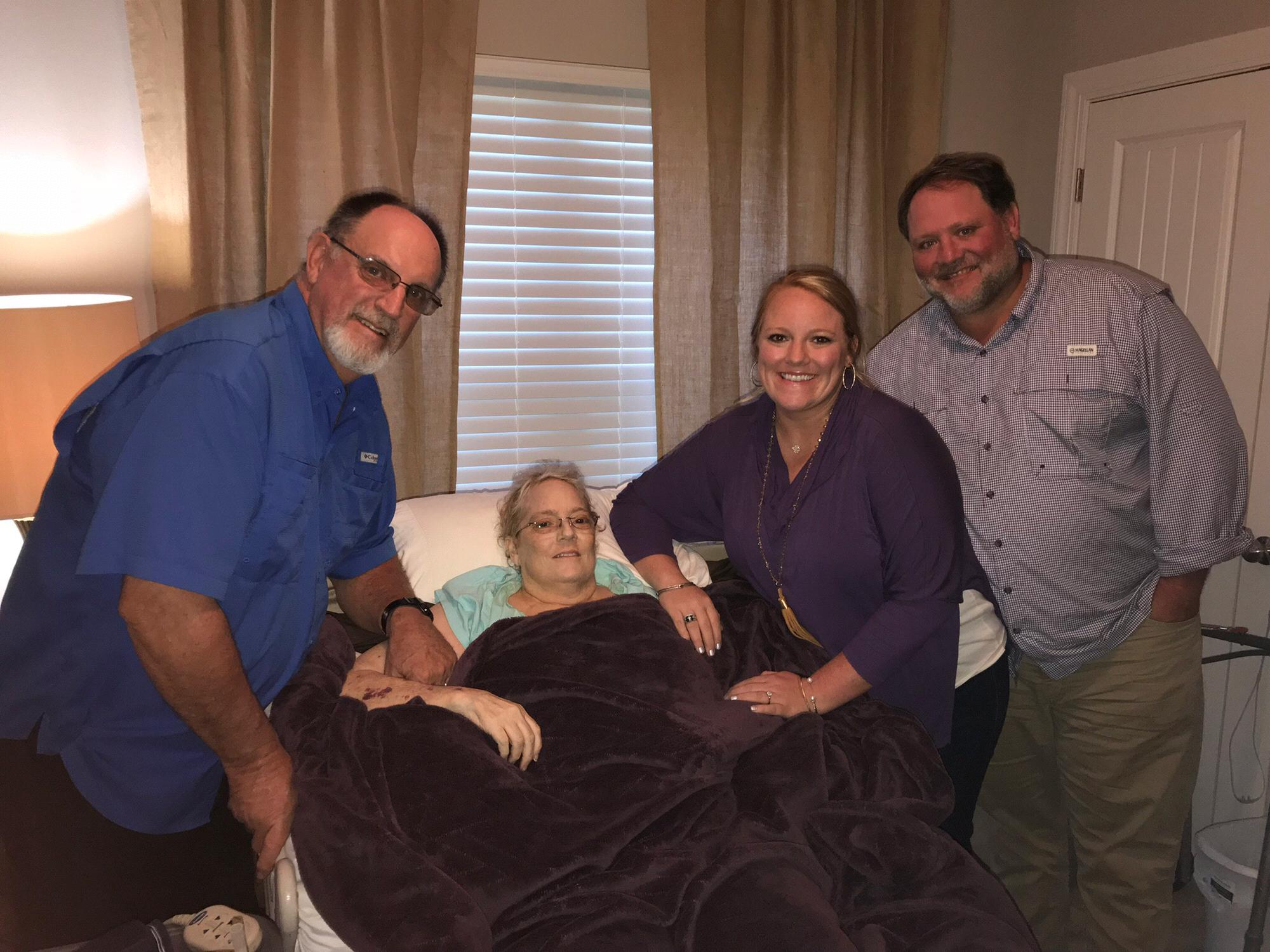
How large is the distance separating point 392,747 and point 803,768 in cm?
72

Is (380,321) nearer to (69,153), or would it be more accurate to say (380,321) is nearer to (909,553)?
(909,553)

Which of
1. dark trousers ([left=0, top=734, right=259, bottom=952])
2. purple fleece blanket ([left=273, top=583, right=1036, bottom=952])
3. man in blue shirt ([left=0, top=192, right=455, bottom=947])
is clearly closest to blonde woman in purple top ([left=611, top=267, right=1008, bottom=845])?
purple fleece blanket ([left=273, top=583, right=1036, bottom=952])

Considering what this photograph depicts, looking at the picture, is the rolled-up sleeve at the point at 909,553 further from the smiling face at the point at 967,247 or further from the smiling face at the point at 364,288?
the smiling face at the point at 364,288

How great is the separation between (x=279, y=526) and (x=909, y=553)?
1152mm

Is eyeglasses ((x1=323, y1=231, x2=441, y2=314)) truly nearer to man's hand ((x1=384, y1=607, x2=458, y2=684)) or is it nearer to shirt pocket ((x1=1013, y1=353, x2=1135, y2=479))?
man's hand ((x1=384, y1=607, x2=458, y2=684))

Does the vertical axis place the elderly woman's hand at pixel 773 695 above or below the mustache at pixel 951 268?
below

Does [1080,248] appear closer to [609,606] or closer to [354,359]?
[609,606]

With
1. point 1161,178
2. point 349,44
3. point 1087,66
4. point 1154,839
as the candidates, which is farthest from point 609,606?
point 1087,66

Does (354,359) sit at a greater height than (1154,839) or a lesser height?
greater

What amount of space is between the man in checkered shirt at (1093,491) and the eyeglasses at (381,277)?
1.13 m

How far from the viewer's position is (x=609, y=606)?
6.58ft

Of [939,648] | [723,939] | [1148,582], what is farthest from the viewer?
[1148,582]

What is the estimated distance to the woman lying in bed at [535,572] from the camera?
2.10 meters

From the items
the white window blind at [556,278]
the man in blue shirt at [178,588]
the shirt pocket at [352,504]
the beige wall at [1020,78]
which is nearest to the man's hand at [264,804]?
the man in blue shirt at [178,588]
